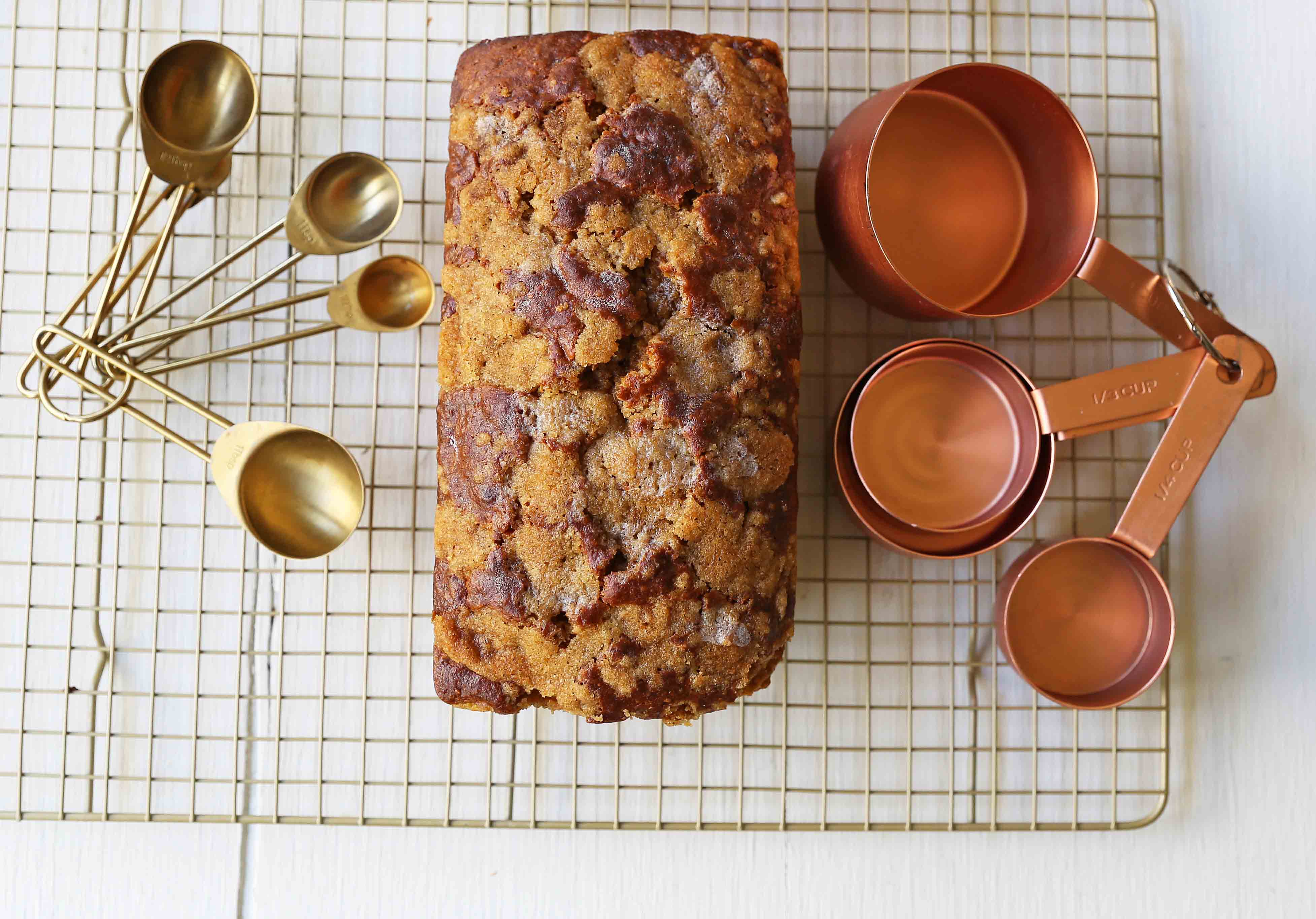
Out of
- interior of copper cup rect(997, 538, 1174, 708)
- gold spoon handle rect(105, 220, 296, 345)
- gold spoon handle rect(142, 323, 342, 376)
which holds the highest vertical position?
gold spoon handle rect(105, 220, 296, 345)

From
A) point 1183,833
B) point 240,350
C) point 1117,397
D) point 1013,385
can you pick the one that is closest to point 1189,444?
point 1117,397

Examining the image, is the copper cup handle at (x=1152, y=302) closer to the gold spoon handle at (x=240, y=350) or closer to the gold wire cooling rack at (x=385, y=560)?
the gold wire cooling rack at (x=385, y=560)

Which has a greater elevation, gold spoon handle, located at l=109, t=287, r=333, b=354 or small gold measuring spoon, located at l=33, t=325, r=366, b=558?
gold spoon handle, located at l=109, t=287, r=333, b=354

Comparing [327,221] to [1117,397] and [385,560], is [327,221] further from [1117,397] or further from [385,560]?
[1117,397]

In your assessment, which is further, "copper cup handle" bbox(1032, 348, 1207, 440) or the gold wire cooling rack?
the gold wire cooling rack

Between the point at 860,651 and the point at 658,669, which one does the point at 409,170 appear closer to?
the point at 658,669

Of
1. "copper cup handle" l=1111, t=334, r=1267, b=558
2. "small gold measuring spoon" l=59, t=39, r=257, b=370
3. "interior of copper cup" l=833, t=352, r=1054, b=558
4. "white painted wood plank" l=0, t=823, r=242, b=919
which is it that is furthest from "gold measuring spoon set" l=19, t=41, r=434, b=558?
"copper cup handle" l=1111, t=334, r=1267, b=558

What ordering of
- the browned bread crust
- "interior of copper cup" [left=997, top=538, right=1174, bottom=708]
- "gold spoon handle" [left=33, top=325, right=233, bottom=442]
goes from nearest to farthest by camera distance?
the browned bread crust → "gold spoon handle" [left=33, top=325, right=233, bottom=442] → "interior of copper cup" [left=997, top=538, right=1174, bottom=708]

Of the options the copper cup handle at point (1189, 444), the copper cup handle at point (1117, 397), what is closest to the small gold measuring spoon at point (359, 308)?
the copper cup handle at point (1117, 397)

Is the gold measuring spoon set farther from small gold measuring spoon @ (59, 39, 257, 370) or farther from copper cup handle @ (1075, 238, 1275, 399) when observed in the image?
copper cup handle @ (1075, 238, 1275, 399)
